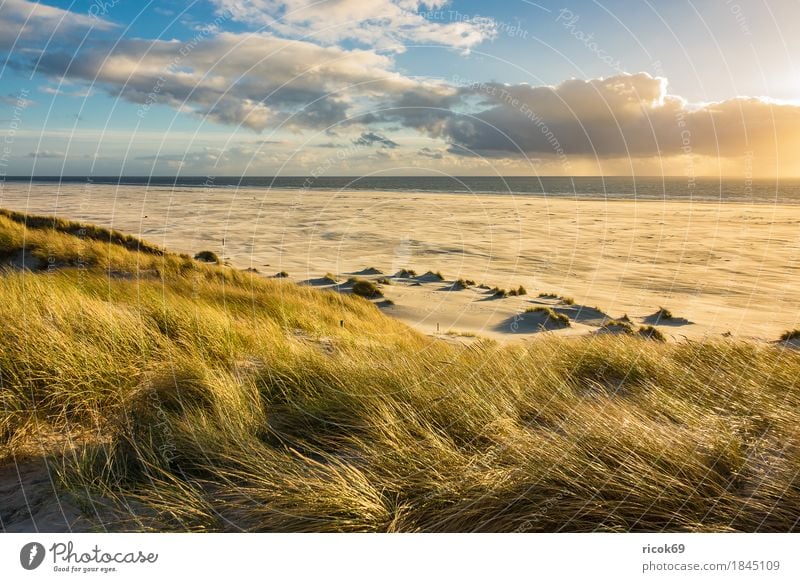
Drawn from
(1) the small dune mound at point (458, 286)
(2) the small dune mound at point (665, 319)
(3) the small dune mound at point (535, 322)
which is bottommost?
(3) the small dune mound at point (535, 322)

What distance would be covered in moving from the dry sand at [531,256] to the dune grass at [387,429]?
520 cm

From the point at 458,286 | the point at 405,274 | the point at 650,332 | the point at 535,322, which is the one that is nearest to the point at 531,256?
the point at 405,274

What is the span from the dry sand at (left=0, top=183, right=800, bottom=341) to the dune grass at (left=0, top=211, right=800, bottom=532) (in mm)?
5204

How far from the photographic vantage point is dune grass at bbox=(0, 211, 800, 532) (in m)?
3.41

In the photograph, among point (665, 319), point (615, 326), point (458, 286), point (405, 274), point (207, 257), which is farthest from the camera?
point (207, 257)

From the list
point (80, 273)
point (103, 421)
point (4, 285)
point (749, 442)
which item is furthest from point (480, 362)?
point (80, 273)

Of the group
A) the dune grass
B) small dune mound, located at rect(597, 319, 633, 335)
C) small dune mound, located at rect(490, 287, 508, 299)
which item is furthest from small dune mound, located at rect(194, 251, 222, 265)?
small dune mound, located at rect(597, 319, 633, 335)

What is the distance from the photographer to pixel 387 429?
4043mm

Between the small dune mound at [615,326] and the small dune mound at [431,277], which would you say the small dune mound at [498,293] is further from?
the small dune mound at [615,326]

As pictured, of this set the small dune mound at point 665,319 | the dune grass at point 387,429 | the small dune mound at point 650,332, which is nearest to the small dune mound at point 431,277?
the small dune mound at point 665,319

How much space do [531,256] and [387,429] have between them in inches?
882

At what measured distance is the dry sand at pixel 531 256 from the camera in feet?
46.6

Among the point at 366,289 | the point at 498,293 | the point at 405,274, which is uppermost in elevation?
the point at 405,274

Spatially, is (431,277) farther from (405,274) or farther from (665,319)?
(665,319)
